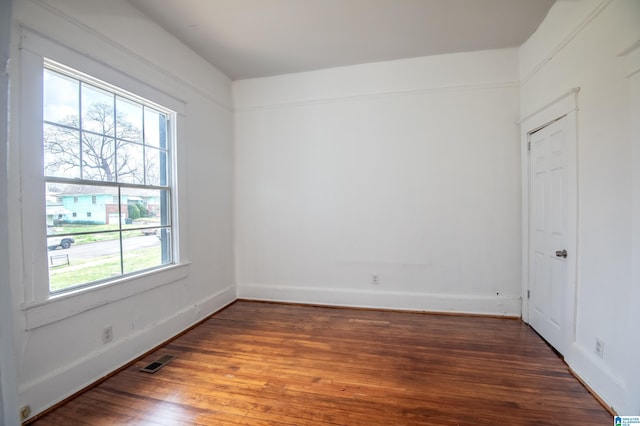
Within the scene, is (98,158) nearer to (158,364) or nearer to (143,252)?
(143,252)

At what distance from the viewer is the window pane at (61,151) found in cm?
191


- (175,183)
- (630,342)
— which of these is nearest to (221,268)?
(175,183)

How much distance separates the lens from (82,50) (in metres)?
2.08

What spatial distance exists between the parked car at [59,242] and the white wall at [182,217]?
A: 0.61ft

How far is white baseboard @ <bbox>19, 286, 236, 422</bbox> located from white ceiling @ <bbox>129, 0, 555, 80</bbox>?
2.98 meters

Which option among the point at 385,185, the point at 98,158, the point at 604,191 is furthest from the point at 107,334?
the point at 604,191

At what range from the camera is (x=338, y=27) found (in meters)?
2.85

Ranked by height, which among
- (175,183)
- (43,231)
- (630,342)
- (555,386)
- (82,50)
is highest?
(82,50)

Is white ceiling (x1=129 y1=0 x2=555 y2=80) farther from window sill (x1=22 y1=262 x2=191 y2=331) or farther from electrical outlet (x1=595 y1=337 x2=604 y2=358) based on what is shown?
electrical outlet (x1=595 y1=337 x2=604 y2=358)

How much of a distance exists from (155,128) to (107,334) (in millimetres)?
1942

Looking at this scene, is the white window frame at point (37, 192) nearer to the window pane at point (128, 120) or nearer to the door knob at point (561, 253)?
the window pane at point (128, 120)

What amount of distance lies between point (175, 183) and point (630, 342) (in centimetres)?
385

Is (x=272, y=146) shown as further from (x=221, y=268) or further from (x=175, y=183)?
(x=221, y=268)

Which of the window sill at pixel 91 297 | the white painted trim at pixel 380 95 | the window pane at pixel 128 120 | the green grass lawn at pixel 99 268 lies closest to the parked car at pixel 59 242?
the green grass lawn at pixel 99 268
